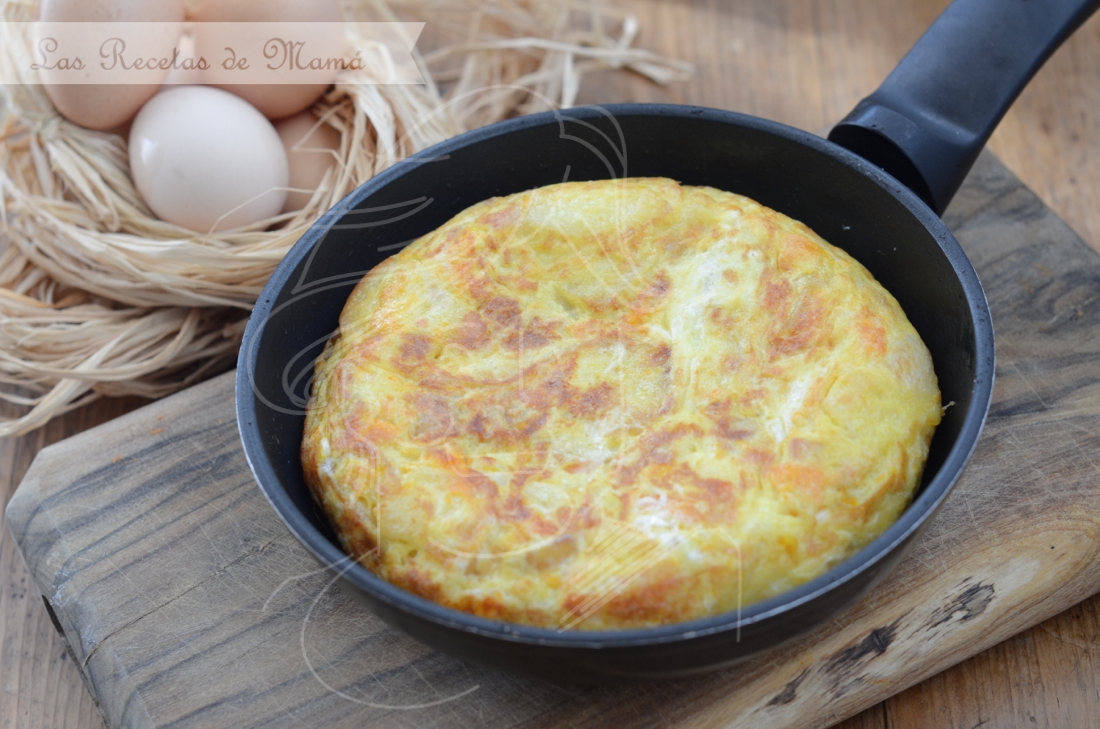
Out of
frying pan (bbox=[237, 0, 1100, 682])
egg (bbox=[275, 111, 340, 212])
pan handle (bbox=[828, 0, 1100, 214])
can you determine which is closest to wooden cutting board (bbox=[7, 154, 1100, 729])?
frying pan (bbox=[237, 0, 1100, 682])

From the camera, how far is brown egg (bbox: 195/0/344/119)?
2.22m

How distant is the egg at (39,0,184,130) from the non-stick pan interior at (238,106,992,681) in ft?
2.71

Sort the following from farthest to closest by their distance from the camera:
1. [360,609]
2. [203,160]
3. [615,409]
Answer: [203,160] → [360,609] → [615,409]

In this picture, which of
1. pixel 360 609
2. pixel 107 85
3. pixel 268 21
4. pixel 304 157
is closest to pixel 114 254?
pixel 107 85

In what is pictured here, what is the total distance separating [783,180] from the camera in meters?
1.85

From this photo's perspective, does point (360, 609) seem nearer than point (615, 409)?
No

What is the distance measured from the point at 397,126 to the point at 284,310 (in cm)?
91

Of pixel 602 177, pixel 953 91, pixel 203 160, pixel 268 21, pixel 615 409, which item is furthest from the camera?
pixel 268 21

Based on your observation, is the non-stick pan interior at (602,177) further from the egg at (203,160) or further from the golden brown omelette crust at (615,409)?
the egg at (203,160)

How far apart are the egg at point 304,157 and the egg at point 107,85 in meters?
0.32

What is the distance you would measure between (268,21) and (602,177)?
0.91 m

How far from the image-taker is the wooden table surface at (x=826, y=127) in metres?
1.62

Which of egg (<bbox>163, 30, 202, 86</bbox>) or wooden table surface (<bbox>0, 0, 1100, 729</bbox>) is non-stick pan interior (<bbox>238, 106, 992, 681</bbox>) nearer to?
wooden table surface (<bbox>0, 0, 1100, 729</bbox>)

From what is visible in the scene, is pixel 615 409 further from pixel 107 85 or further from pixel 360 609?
pixel 107 85
